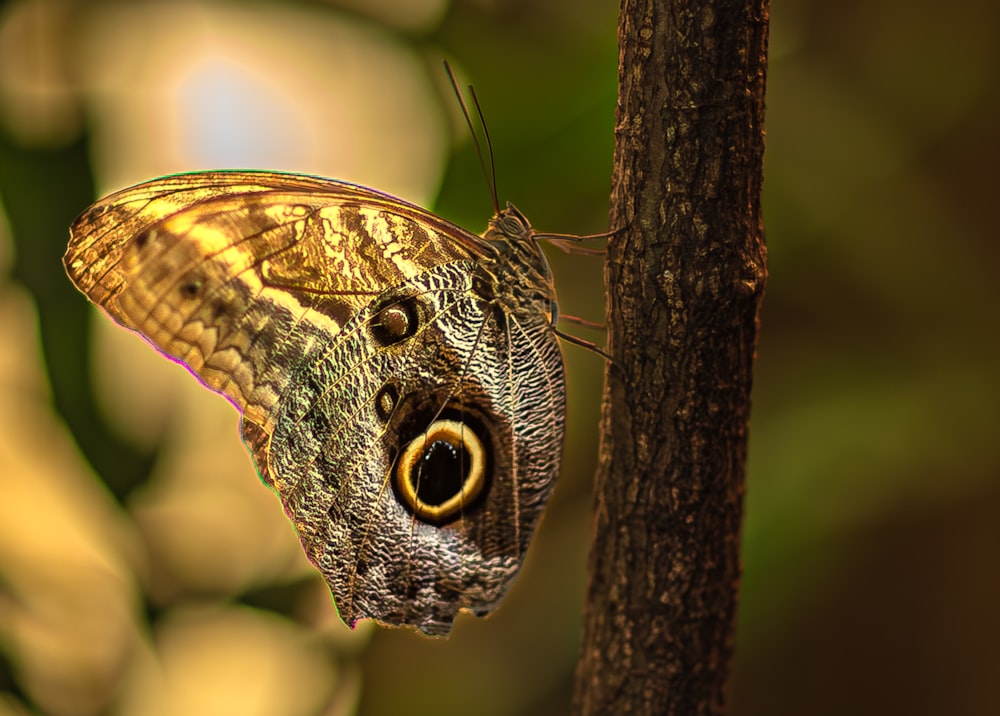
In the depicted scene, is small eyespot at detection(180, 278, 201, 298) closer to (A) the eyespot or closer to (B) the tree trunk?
(A) the eyespot

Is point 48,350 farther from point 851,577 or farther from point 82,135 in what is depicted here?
point 851,577

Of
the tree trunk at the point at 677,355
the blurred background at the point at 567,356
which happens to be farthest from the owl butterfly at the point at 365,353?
the blurred background at the point at 567,356

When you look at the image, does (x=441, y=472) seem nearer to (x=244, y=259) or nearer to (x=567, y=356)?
(x=244, y=259)

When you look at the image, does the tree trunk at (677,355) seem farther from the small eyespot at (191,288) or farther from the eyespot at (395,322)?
the small eyespot at (191,288)

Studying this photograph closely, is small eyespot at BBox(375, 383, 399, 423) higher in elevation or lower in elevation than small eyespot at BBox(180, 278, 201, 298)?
lower

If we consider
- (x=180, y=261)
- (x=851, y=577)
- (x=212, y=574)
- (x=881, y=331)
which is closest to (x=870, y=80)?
(x=881, y=331)

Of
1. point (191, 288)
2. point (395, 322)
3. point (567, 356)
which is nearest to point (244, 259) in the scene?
point (191, 288)

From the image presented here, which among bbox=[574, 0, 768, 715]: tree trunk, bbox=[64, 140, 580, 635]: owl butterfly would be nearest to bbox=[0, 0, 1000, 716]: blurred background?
bbox=[64, 140, 580, 635]: owl butterfly
